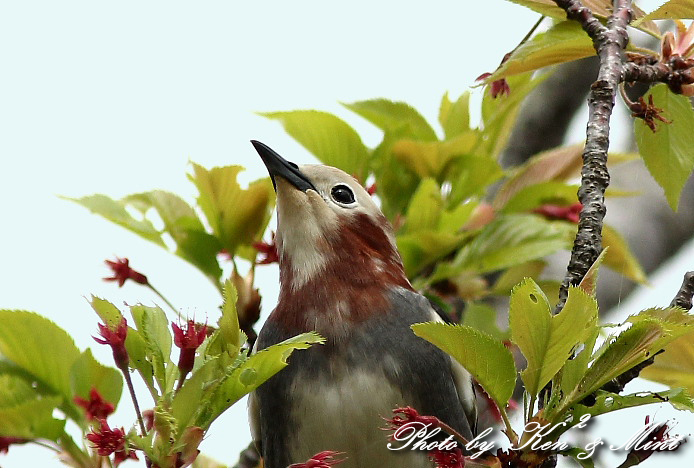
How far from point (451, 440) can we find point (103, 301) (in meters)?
1.02

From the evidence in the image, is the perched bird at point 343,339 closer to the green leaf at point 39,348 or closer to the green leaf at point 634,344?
the green leaf at point 39,348

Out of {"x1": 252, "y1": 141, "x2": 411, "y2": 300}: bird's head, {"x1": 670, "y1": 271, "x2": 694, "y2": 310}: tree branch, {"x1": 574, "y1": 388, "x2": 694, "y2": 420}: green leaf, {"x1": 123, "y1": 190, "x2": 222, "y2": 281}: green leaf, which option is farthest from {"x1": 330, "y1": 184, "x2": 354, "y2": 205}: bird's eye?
{"x1": 574, "y1": 388, "x2": 694, "y2": 420}: green leaf

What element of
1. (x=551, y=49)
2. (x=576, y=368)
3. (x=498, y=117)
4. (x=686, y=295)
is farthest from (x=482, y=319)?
(x=576, y=368)

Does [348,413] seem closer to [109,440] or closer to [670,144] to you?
[109,440]

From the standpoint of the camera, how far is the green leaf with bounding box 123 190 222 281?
4148mm

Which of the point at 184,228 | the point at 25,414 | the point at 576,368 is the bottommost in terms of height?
the point at 576,368

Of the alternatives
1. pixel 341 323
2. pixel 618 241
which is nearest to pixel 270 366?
pixel 341 323

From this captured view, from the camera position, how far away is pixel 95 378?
315 cm

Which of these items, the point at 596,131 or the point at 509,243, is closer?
the point at 596,131

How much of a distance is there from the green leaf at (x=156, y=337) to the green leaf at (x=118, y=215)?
159cm

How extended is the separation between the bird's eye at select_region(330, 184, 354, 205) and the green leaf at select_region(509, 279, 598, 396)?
1993mm

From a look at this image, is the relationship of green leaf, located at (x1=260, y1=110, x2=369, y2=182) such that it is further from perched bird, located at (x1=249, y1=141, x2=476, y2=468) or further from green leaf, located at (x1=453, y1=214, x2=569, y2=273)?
green leaf, located at (x1=453, y1=214, x2=569, y2=273)

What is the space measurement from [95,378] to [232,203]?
1283 mm

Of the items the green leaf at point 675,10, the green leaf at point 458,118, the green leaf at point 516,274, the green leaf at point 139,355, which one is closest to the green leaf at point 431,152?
the green leaf at point 458,118
